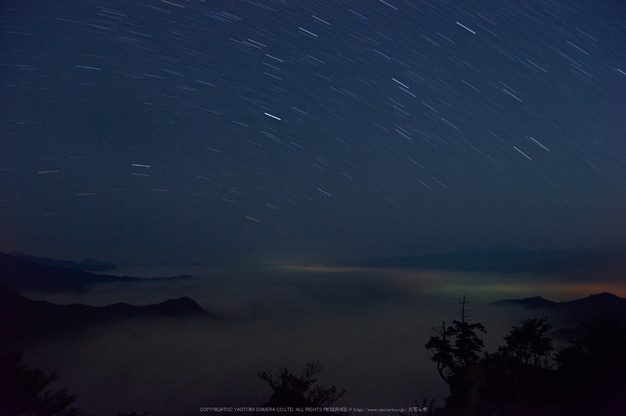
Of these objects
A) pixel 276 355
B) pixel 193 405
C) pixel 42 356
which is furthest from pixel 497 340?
pixel 42 356

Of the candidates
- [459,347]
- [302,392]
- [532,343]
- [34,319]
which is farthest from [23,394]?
[34,319]

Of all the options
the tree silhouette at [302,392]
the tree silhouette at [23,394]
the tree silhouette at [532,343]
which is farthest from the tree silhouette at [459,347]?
the tree silhouette at [23,394]

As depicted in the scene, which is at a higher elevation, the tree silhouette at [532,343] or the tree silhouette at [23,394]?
the tree silhouette at [532,343]

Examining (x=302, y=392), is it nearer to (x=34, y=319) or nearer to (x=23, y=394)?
(x=23, y=394)

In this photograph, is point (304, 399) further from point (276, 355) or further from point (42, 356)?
point (42, 356)

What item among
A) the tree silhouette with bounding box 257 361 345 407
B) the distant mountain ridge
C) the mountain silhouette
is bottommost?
the mountain silhouette

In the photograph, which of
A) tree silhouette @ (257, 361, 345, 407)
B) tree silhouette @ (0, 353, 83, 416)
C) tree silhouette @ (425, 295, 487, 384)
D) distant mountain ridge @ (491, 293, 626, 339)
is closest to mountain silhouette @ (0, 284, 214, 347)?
tree silhouette @ (0, 353, 83, 416)

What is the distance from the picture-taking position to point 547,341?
25625 millimetres

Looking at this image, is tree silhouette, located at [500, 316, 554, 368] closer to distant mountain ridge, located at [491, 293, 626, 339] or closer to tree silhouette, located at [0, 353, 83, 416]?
tree silhouette, located at [0, 353, 83, 416]

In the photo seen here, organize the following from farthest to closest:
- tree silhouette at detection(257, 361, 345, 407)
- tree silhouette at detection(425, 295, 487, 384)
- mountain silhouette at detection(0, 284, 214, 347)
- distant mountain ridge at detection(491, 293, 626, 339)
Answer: distant mountain ridge at detection(491, 293, 626, 339) < mountain silhouette at detection(0, 284, 214, 347) < tree silhouette at detection(257, 361, 345, 407) < tree silhouette at detection(425, 295, 487, 384)

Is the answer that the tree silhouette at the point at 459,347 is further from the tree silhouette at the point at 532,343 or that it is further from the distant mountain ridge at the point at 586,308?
the distant mountain ridge at the point at 586,308

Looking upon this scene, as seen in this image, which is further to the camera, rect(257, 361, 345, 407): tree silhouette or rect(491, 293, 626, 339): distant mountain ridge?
rect(491, 293, 626, 339): distant mountain ridge

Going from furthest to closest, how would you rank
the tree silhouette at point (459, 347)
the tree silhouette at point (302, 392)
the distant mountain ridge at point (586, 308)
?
the distant mountain ridge at point (586, 308) → the tree silhouette at point (302, 392) → the tree silhouette at point (459, 347)

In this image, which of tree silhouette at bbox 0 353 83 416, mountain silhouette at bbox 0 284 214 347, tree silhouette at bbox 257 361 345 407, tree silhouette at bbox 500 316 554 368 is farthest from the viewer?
mountain silhouette at bbox 0 284 214 347
